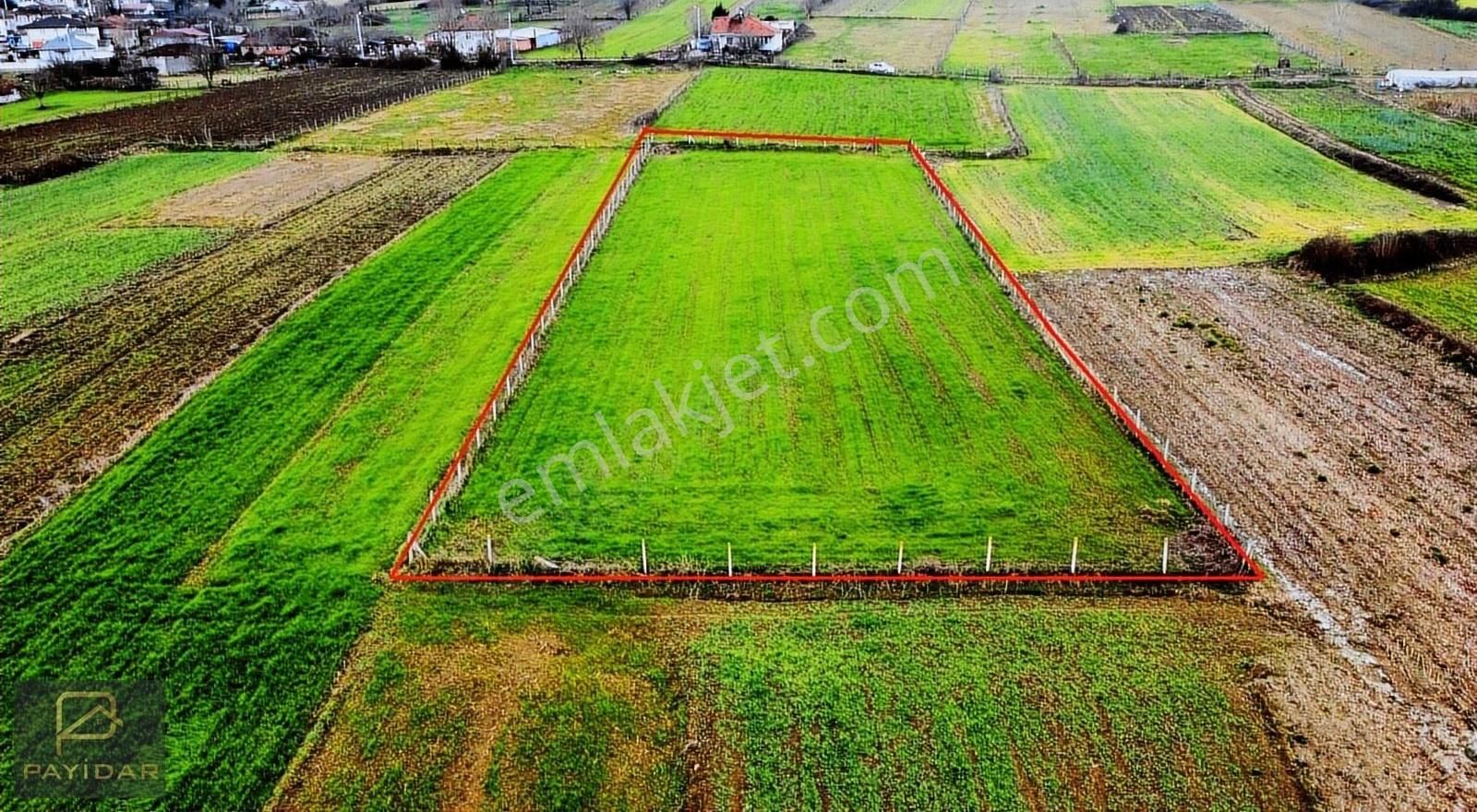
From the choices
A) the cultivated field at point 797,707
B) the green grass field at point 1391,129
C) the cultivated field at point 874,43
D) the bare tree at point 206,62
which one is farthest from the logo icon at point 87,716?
the bare tree at point 206,62

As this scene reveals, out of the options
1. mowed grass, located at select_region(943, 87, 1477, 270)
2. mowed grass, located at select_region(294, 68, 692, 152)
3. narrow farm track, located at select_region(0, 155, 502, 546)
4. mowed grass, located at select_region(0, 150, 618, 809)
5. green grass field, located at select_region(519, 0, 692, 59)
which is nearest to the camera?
mowed grass, located at select_region(0, 150, 618, 809)

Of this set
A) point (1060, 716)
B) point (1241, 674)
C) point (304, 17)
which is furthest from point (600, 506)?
point (304, 17)

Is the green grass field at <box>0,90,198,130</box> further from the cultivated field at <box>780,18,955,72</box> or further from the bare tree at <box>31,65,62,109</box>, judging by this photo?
the cultivated field at <box>780,18,955,72</box>

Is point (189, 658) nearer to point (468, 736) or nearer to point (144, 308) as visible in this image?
point (468, 736)

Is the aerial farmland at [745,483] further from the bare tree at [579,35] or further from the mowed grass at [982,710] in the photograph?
the bare tree at [579,35]

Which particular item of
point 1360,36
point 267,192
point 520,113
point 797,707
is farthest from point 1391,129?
Answer: point 267,192

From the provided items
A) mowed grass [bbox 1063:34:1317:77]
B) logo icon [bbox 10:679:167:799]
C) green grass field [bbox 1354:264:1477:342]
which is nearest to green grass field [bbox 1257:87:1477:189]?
mowed grass [bbox 1063:34:1317:77]

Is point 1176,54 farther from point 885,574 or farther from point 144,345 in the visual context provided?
point 144,345
